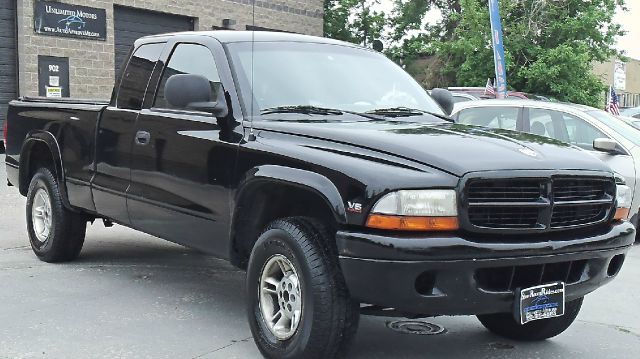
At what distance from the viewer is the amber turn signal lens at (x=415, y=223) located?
12.2 ft

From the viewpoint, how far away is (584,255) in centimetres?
409

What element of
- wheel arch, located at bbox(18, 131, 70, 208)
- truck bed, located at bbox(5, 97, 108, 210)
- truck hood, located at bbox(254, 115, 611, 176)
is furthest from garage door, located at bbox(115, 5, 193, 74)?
truck hood, located at bbox(254, 115, 611, 176)

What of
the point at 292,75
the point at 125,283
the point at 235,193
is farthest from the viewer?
the point at 125,283

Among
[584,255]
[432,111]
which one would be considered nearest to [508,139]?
[584,255]

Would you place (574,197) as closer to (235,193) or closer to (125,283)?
(235,193)

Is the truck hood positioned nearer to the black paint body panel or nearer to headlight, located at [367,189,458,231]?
the black paint body panel

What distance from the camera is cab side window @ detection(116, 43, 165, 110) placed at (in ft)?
19.4

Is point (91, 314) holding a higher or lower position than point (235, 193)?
lower

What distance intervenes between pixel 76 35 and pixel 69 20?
0.43 metres

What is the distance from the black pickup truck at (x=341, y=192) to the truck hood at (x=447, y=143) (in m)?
0.01

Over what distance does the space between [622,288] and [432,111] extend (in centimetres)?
254

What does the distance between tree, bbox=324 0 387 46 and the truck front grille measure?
1177 inches

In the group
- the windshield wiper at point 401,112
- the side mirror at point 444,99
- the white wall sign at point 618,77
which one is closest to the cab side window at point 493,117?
the side mirror at point 444,99

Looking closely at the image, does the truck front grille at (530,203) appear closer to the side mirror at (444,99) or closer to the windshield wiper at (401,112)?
the windshield wiper at (401,112)
